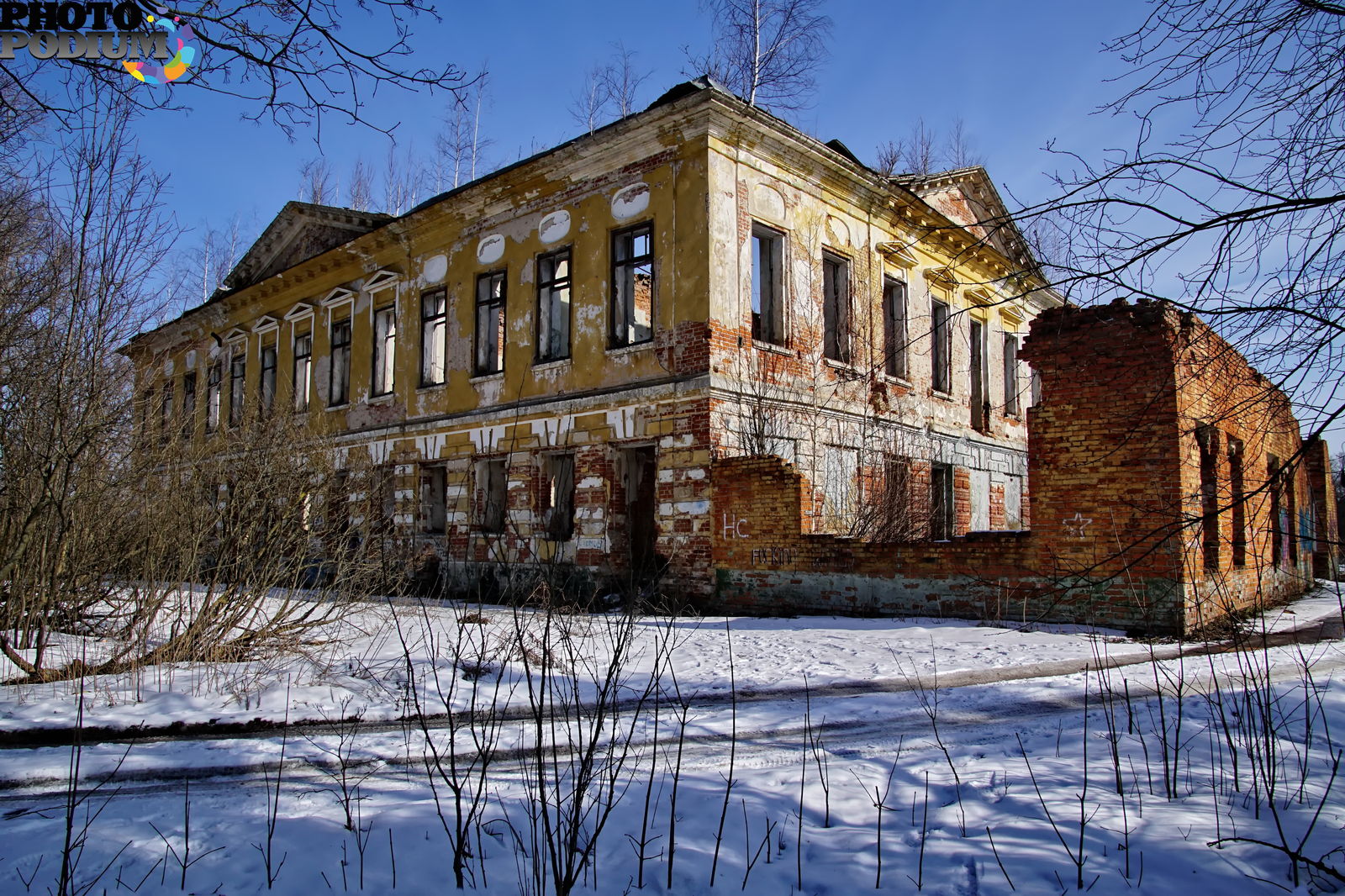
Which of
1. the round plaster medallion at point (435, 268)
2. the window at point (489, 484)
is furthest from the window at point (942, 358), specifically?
the round plaster medallion at point (435, 268)

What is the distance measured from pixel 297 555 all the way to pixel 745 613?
6.25 metres

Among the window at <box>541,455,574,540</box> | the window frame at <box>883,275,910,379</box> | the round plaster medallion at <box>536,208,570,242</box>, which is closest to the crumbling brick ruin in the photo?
the window at <box>541,455,574,540</box>

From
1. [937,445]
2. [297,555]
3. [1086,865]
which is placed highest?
[937,445]

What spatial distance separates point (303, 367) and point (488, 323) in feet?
23.9

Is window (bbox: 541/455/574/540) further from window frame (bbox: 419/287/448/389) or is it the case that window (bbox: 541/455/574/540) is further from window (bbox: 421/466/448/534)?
window frame (bbox: 419/287/448/389)

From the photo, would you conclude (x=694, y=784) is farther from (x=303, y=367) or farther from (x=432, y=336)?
(x=303, y=367)

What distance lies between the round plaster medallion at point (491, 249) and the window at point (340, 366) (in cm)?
513

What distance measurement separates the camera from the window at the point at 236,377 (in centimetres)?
2284

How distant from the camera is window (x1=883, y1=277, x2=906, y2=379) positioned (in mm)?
16188

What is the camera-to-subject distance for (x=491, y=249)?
16.0m

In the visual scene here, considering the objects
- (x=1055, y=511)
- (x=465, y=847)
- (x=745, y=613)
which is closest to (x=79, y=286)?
(x=465, y=847)

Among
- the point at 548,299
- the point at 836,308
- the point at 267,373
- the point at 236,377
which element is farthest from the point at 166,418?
the point at 236,377

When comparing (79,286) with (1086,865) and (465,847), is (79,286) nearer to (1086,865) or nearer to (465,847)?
(465,847)

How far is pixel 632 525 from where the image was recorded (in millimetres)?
13953
